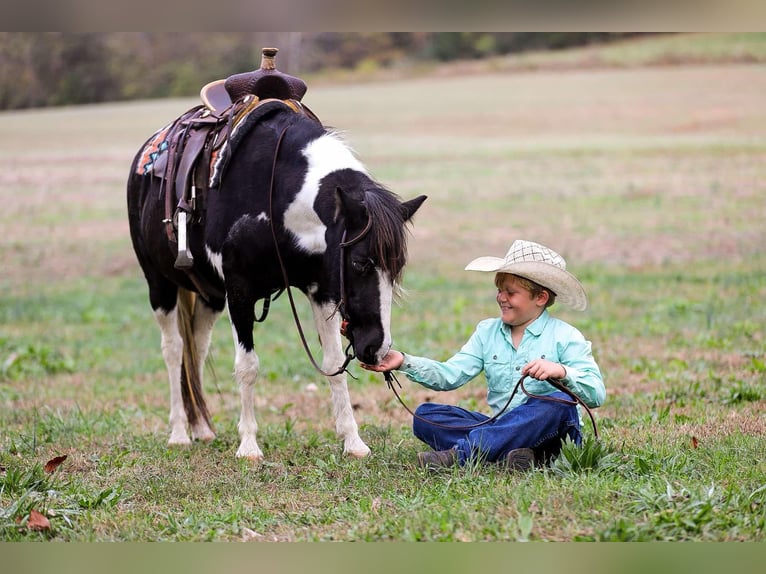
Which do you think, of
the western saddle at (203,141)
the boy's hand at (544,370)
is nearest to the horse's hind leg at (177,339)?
the western saddle at (203,141)

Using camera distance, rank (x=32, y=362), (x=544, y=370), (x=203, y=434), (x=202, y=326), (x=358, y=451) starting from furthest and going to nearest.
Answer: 1. (x=32, y=362)
2. (x=202, y=326)
3. (x=203, y=434)
4. (x=358, y=451)
5. (x=544, y=370)

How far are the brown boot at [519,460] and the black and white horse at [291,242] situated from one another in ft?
2.85

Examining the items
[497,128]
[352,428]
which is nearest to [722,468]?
[352,428]

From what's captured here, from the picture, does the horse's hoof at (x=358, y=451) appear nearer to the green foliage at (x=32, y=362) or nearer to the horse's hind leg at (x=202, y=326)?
the horse's hind leg at (x=202, y=326)

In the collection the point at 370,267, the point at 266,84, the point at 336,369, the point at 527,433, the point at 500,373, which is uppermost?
the point at 266,84

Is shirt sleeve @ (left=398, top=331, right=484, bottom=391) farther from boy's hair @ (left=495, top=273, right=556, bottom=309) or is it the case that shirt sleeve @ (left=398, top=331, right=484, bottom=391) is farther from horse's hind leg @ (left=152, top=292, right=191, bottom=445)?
horse's hind leg @ (left=152, top=292, right=191, bottom=445)

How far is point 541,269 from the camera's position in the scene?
4973mm

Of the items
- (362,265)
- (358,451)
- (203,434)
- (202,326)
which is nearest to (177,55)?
(202,326)

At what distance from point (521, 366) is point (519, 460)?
1.65 feet

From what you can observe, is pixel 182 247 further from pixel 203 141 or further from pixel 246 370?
pixel 246 370

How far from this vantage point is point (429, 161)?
24.8 metres

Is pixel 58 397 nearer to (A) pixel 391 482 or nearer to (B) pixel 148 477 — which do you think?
(B) pixel 148 477

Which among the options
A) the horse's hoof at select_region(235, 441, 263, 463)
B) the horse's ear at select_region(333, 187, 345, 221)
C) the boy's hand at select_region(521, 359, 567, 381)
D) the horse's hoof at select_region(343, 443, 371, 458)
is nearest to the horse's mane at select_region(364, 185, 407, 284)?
the horse's ear at select_region(333, 187, 345, 221)

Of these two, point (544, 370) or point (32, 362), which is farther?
point (32, 362)
